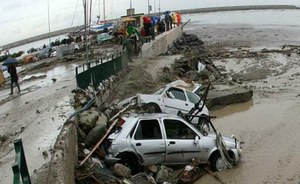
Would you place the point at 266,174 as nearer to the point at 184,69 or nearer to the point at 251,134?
the point at 251,134

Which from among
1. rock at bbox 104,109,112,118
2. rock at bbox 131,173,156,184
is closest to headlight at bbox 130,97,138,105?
rock at bbox 104,109,112,118

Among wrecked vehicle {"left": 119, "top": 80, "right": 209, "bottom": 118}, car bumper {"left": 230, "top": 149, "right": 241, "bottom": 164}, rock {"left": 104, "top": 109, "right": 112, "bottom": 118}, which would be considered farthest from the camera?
wrecked vehicle {"left": 119, "top": 80, "right": 209, "bottom": 118}

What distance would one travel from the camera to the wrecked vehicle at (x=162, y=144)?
424 inches

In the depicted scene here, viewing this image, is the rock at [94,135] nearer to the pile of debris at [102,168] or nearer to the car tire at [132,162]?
the pile of debris at [102,168]

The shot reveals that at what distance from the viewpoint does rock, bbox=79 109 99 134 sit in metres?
12.1

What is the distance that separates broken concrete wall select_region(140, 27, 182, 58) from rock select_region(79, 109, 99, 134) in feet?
52.1

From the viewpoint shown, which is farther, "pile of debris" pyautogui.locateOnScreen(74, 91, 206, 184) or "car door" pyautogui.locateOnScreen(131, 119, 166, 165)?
"car door" pyautogui.locateOnScreen(131, 119, 166, 165)

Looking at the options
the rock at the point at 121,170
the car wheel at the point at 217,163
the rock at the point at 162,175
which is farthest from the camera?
the car wheel at the point at 217,163

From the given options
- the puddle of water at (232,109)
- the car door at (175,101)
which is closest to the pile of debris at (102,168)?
the car door at (175,101)

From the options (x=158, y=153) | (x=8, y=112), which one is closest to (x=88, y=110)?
(x=158, y=153)

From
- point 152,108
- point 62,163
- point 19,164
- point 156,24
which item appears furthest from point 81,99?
point 156,24

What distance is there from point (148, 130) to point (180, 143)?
2.88 feet

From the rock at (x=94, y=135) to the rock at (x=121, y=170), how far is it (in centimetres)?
147

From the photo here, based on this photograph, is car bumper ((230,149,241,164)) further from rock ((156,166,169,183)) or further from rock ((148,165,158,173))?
rock ((148,165,158,173))
